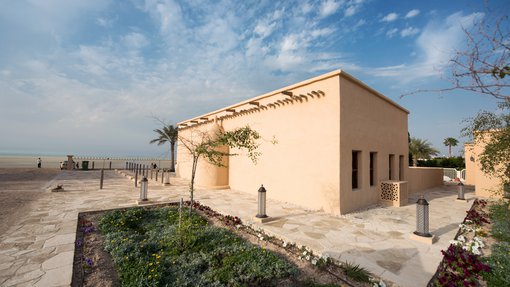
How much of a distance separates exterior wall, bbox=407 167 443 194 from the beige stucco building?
143 cm

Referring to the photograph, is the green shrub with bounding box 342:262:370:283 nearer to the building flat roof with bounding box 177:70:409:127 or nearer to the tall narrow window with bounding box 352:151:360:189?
the tall narrow window with bounding box 352:151:360:189

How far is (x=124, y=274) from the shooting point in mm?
3256

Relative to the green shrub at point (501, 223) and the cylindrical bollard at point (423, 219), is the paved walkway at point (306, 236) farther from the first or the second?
the green shrub at point (501, 223)

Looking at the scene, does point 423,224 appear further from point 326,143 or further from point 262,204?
point 262,204

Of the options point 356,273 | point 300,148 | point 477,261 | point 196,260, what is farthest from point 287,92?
point 477,261

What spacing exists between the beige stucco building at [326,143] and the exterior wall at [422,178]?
1.43 metres

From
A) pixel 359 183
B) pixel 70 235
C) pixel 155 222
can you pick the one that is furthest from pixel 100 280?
pixel 359 183

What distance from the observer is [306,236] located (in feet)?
16.3

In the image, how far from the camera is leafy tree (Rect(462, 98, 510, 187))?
6781 millimetres

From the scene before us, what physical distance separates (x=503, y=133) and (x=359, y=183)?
450cm

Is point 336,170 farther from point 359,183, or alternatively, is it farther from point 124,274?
point 124,274

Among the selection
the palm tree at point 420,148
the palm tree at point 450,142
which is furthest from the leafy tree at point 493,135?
the palm tree at point 450,142

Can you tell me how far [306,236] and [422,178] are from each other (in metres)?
12.2

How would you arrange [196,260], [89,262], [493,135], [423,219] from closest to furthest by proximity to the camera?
[89,262] → [196,260] → [423,219] → [493,135]
